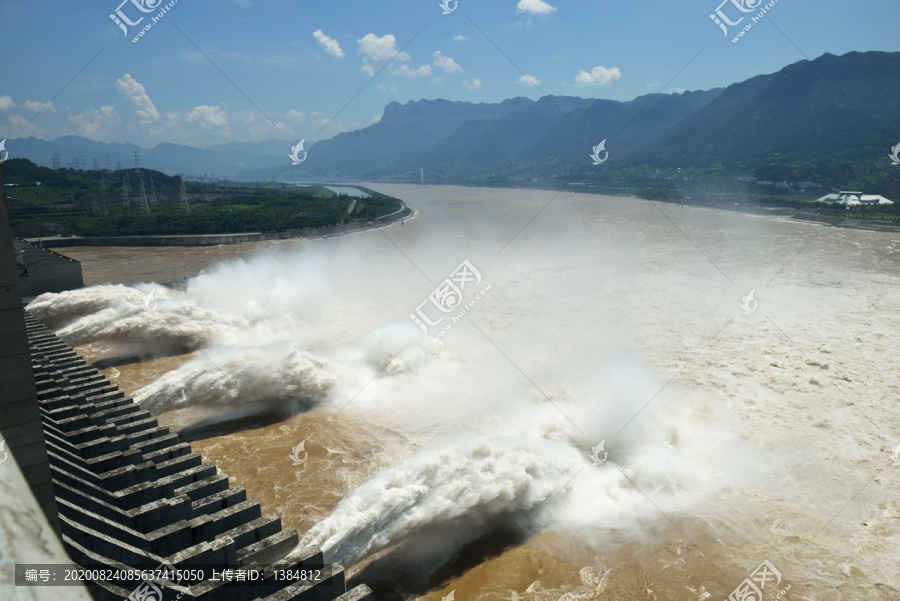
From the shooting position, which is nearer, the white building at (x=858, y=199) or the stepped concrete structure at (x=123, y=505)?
the stepped concrete structure at (x=123, y=505)

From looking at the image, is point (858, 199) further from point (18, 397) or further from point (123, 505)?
point (18, 397)

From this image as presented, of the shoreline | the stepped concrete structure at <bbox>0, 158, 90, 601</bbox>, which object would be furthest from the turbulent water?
the shoreline

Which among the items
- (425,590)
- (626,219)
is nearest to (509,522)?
(425,590)

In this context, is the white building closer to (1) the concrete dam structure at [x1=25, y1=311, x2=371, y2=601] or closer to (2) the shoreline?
(2) the shoreline

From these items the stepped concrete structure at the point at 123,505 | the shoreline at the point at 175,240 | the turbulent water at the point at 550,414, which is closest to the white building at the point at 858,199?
the turbulent water at the point at 550,414

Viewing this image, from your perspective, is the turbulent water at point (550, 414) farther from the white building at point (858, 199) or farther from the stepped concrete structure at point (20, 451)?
the white building at point (858, 199)

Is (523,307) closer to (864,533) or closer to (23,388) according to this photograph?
(864,533)
